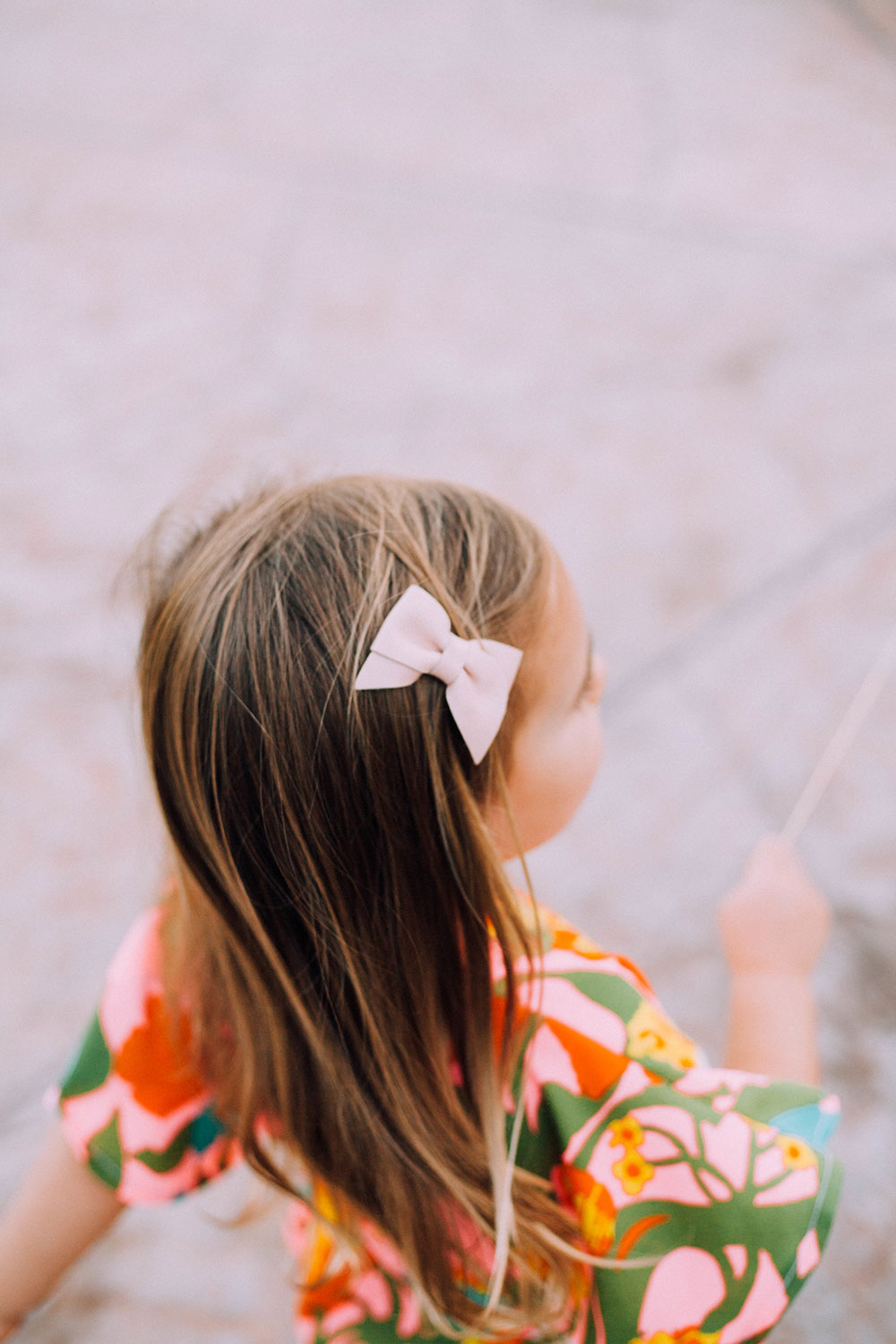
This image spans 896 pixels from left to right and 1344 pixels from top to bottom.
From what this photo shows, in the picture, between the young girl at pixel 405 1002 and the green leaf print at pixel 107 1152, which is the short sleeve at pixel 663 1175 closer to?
the young girl at pixel 405 1002

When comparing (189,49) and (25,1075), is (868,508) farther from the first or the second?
(189,49)

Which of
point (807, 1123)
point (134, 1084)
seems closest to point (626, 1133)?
point (807, 1123)

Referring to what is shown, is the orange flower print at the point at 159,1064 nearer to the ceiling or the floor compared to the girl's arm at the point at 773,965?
nearer to the floor

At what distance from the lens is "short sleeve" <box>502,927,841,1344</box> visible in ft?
2.07

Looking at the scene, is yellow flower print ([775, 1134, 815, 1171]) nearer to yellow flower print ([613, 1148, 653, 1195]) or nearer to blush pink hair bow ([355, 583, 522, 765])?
yellow flower print ([613, 1148, 653, 1195])

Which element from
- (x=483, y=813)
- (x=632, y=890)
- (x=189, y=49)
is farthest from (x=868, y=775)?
(x=189, y=49)

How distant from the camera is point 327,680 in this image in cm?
53

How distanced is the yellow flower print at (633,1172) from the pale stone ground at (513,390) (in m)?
0.42

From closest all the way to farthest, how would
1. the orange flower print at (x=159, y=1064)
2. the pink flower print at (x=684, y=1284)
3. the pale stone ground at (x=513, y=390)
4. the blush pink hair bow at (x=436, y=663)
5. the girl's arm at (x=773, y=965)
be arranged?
the blush pink hair bow at (x=436, y=663)
the pink flower print at (x=684, y=1284)
the orange flower print at (x=159, y=1064)
the girl's arm at (x=773, y=965)
the pale stone ground at (x=513, y=390)

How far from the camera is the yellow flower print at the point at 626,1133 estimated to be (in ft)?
2.08

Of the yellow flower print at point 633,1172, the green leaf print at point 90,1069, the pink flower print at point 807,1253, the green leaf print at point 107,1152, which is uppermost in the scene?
the yellow flower print at point 633,1172

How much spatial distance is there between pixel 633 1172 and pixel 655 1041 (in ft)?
0.25

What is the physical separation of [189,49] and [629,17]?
0.88 meters

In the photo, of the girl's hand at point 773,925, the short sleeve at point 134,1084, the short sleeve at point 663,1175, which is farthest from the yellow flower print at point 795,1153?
the short sleeve at point 134,1084
